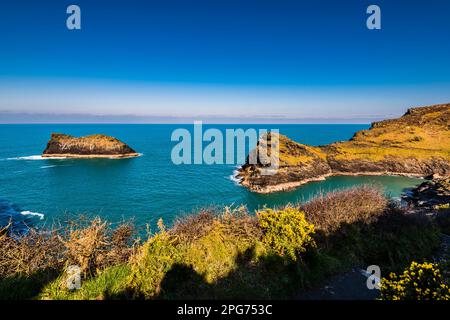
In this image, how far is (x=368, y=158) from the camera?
68.8 m

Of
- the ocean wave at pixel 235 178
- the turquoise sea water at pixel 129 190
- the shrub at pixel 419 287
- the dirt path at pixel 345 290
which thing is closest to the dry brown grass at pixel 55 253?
the dirt path at pixel 345 290

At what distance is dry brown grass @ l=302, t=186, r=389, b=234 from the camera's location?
12.9 metres

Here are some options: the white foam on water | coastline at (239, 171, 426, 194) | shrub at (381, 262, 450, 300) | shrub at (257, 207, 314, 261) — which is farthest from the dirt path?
the white foam on water

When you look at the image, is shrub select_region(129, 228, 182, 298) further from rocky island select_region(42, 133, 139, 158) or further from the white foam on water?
rocky island select_region(42, 133, 139, 158)

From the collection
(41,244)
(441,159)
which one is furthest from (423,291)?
(441,159)

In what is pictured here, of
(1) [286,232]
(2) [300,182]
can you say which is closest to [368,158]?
(2) [300,182]

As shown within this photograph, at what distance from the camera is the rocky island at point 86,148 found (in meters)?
94.6

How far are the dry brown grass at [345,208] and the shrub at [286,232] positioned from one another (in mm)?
2250

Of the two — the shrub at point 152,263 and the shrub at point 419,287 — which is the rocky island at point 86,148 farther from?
the shrub at point 419,287

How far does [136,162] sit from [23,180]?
109 feet

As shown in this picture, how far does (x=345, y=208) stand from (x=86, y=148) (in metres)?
103

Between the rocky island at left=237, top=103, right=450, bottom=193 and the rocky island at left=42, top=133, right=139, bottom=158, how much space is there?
5433cm

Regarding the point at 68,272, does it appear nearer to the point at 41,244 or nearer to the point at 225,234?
the point at 41,244

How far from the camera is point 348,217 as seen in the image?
13.2 meters
